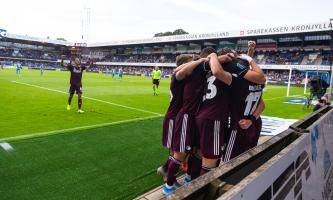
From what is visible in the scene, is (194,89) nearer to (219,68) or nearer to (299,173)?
(219,68)

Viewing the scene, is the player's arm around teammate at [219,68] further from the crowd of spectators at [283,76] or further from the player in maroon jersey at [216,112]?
the crowd of spectators at [283,76]

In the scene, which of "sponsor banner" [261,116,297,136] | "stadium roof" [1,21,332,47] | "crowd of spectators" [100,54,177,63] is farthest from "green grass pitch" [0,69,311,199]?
"crowd of spectators" [100,54,177,63]

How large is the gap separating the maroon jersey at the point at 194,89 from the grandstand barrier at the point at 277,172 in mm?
1119

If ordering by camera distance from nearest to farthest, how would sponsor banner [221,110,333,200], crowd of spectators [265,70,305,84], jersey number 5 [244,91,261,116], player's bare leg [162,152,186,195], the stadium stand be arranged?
sponsor banner [221,110,333,200]
jersey number 5 [244,91,261,116]
player's bare leg [162,152,186,195]
crowd of spectators [265,70,305,84]
the stadium stand

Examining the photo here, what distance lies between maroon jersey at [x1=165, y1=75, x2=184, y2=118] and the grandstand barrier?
3.99ft

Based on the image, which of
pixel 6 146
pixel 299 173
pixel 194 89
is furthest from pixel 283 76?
pixel 299 173

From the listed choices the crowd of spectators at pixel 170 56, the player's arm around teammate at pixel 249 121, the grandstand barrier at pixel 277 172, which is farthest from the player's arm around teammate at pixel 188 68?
the crowd of spectators at pixel 170 56

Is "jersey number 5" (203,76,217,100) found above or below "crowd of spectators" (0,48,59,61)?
below

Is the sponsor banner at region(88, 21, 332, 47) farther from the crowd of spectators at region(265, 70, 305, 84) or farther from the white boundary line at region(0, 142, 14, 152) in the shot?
the white boundary line at region(0, 142, 14, 152)

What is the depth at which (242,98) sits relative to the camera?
3.39m

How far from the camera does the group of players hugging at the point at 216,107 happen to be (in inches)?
127

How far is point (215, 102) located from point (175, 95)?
74cm

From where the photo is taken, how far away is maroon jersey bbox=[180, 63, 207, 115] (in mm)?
3496

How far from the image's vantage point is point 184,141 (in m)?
3.52
